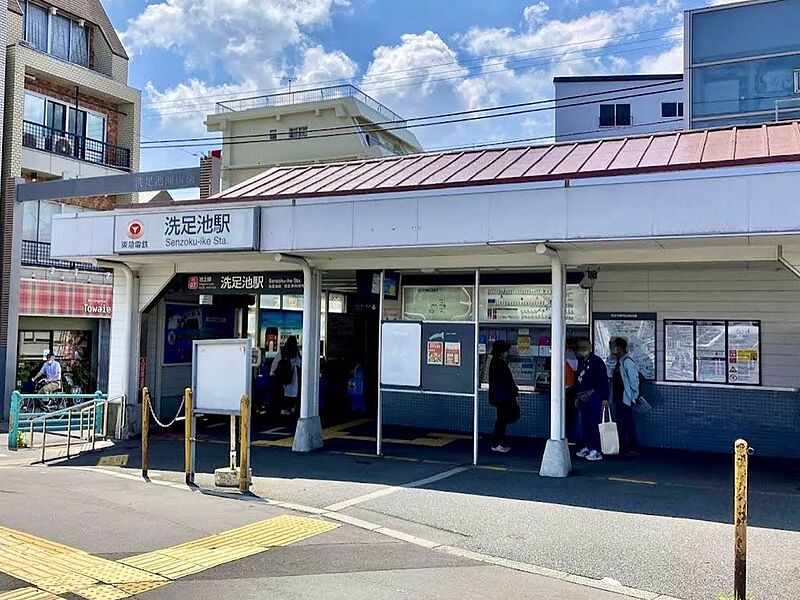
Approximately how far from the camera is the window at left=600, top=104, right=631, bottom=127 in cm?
3941

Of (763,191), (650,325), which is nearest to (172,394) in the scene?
(650,325)

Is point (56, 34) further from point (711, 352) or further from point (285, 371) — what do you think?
point (711, 352)

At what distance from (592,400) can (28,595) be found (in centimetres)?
836

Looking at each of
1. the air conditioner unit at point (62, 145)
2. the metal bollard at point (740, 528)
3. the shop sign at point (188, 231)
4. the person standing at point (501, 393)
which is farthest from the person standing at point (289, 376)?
the air conditioner unit at point (62, 145)

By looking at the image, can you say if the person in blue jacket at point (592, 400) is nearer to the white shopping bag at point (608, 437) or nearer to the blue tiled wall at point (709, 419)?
the white shopping bag at point (608, 437)

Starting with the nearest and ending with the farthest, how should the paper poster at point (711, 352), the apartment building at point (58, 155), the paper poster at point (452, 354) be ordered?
the paper poster at point (452, 354) < the paper poster at point (711, 352) < the apartment building at point (58, 155)

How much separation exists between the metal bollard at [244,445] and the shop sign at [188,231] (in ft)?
9.42

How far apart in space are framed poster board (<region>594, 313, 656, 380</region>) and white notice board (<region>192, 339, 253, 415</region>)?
619 cm

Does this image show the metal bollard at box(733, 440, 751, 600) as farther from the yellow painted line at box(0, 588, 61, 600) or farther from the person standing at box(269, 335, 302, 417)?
the person standing at box(269, 335, 302, 417)

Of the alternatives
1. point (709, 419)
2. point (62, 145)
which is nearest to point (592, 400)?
Result: point (709, 419)

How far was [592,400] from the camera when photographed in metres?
11.5

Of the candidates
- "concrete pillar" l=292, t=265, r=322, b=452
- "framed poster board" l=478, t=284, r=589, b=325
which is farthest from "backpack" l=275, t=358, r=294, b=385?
"framed poster board" l=478, t=284, r=589, b=325

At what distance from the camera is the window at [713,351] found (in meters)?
11.8

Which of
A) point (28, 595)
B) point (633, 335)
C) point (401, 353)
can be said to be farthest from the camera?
point (633, 335)
